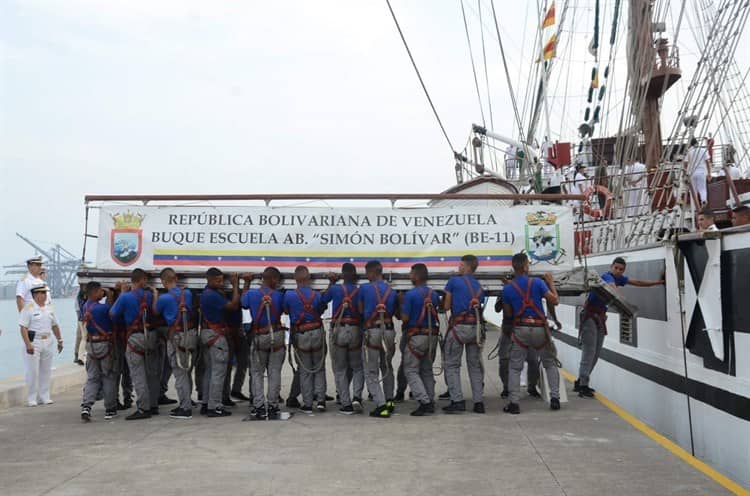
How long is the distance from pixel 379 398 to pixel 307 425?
982 mm

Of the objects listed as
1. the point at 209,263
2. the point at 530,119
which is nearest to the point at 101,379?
the point at 209,263

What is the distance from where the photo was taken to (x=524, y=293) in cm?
868

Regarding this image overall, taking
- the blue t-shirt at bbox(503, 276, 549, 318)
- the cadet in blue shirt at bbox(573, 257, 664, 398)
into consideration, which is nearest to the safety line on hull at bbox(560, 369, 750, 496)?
the cadet in blue shirt at bbox(573, 257, 664, 398)

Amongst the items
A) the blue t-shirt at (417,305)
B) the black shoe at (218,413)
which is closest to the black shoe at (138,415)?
the black shoe at (218,413)

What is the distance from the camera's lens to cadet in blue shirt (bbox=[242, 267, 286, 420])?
874 cm

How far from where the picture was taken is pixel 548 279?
8875mm

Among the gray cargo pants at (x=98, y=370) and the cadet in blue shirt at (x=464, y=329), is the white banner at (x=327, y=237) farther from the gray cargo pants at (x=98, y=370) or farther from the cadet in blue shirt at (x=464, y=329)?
the gray cargo pants at (x=98, y=370)

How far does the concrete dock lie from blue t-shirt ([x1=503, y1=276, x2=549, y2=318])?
1.23 meters

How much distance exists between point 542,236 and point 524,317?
110cm

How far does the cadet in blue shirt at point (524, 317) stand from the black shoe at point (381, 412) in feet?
4.76

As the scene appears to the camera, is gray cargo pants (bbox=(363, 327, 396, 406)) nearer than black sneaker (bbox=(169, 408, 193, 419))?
Yes

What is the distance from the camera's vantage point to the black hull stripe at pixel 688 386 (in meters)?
6.43

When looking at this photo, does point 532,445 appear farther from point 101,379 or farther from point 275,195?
point 101,379

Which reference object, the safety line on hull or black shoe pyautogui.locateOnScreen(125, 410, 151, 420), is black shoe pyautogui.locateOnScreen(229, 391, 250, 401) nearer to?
black shoe pyautogui.locateOnScreen(125, 410, 151, 420)
